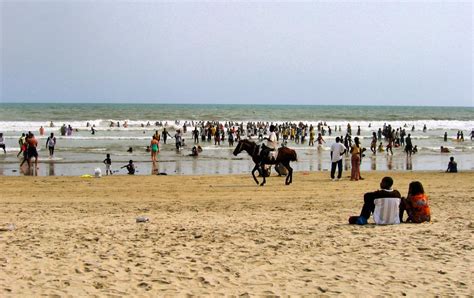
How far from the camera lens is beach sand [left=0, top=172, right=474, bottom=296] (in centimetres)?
666

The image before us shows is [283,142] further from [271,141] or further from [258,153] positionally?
[271,141]

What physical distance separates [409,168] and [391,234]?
1894 cm

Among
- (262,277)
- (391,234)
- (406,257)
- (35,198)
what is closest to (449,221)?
(391,234)

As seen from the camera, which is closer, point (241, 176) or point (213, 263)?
point (213, 263)

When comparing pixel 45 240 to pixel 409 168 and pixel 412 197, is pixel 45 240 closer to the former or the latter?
pixel 412 197

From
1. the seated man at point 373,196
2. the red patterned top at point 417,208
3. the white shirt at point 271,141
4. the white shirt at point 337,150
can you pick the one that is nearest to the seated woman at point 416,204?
the red patterned top at point 417,208

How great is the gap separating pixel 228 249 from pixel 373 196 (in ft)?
10.2

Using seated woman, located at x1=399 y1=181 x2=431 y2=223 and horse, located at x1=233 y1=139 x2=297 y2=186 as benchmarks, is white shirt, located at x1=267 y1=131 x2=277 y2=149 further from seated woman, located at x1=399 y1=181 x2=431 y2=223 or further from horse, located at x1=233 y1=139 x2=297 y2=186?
seated woman, located at x1=399 y1=181 x2=431 y2=223

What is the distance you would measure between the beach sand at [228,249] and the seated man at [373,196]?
227mm

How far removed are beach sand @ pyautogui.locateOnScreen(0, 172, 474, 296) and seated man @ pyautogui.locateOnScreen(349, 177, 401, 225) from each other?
23 cm

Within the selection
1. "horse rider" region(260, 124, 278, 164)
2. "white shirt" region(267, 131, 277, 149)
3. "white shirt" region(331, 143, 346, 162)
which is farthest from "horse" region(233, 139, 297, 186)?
"white shirt" region(331, 143, 346, 162)

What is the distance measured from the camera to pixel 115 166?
1068 inches

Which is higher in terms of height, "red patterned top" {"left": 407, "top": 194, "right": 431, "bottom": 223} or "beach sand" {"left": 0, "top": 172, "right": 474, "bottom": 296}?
"red patterned top" {"left": 407, "top": 194, "right": 431, "bottom": 223}

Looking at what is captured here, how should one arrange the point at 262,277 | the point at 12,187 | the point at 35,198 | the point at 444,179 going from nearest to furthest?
1. the point at 262,277
2. the point at 35,198
3. the point at 12,187
4. the point at 444,179
